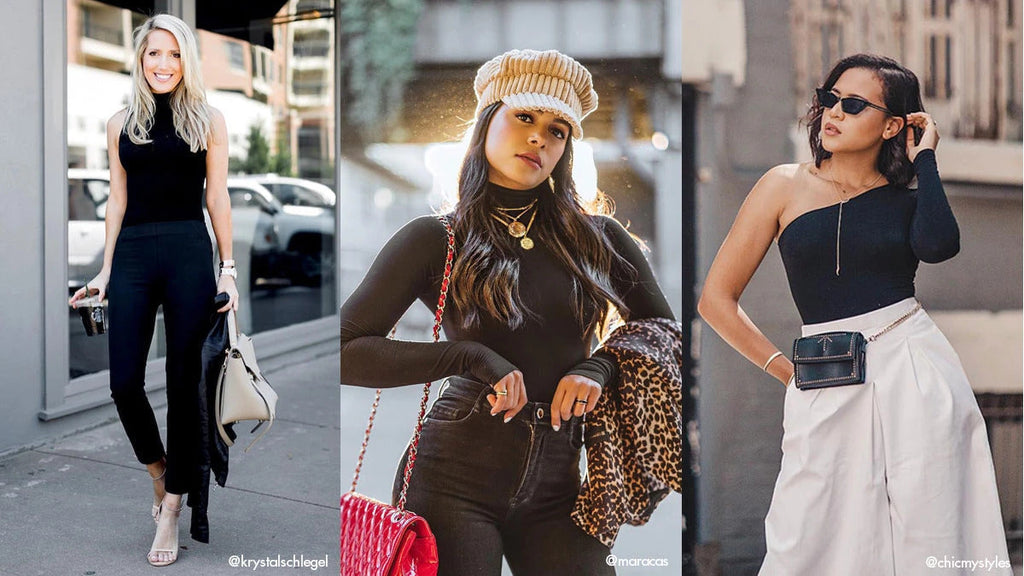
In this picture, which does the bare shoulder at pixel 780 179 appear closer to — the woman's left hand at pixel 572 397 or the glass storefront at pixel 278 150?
the woman's left hand at pixel 572 397

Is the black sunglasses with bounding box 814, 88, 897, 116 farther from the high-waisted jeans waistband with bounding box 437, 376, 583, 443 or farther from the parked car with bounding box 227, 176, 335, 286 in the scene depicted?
the parked car with bounding box 227, 176, 335, 286

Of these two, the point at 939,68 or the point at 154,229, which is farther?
the point at 154,229

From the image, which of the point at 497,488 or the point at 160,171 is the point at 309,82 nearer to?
the point at 160,171

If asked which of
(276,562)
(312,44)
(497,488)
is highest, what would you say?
(312,44)

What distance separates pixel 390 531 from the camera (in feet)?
9.85

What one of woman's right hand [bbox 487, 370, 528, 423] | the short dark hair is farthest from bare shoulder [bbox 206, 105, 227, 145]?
the short dark hair

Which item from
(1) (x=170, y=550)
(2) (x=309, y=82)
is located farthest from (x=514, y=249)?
(2) (x=309, y=82)

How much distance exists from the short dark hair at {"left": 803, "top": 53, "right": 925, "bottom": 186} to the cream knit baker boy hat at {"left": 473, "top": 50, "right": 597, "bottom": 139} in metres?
0.69

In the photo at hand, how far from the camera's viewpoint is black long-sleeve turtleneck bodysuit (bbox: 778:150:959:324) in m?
2.97

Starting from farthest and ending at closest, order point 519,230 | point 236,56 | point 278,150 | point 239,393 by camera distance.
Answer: point 278,150 < point 236,56 < point 239,393 < point 519,230

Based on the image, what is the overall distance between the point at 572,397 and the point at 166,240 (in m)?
1.64

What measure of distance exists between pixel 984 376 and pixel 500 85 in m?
1.77

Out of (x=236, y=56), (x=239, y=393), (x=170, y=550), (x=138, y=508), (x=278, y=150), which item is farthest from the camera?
(x=278, y=150)

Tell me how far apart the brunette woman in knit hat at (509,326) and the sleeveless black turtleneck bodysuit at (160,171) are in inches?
39.8
